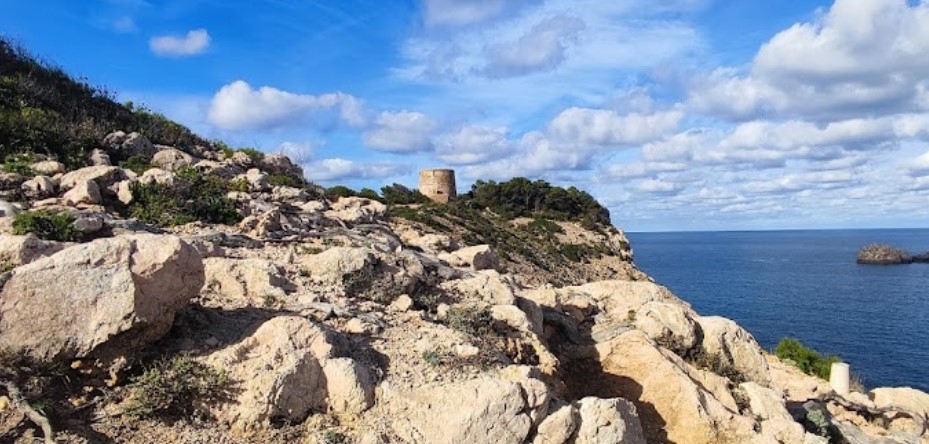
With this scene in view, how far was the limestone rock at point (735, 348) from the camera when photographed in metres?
11.5

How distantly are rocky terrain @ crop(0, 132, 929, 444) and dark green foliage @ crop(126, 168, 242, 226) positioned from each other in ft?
0.14

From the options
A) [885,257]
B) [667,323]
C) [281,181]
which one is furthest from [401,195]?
[885,257]

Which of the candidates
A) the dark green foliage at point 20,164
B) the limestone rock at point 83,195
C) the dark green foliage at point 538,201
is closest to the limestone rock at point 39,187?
the limestone rock at point 83,195

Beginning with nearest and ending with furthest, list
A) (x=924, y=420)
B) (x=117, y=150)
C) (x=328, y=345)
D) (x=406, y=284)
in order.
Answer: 1. (x=328, y=345)
2. (x=406, y=284)
3. (x=924, y=420)
4. (x=117, y=150)

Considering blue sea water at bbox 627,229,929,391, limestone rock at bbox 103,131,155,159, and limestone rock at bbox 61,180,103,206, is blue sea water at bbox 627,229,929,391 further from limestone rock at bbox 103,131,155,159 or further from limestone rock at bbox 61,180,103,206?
limestone rock at bbox 61,180,103,206

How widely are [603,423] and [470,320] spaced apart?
242cm

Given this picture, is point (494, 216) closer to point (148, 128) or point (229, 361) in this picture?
point (148, 128)

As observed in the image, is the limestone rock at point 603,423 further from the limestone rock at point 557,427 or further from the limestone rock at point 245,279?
the limestone rock at point 245,279

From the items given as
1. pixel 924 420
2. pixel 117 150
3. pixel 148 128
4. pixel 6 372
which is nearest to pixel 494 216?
pixel 148 128

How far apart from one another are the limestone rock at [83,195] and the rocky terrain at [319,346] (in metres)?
0.04

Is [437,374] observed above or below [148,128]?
below

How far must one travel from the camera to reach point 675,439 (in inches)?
362

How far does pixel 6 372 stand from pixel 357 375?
3211 millimetres

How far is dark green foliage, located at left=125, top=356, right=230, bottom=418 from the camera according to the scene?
6.43 m
